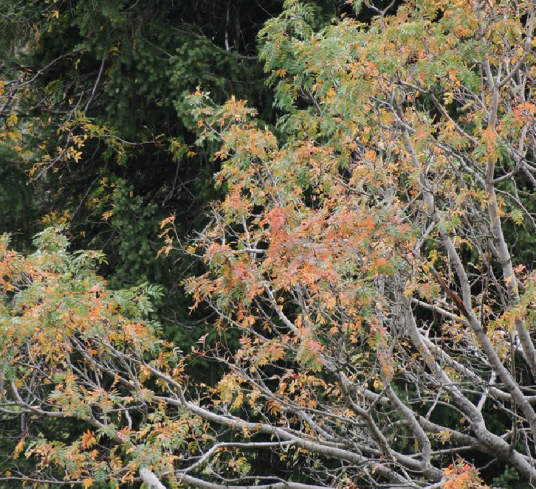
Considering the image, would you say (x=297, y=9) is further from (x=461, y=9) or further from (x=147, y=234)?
(x=147, y=234)

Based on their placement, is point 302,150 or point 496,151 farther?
point 302,150

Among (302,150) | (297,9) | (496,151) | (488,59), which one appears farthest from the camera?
(297,9)

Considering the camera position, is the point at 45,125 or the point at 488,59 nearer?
the point at 488,59

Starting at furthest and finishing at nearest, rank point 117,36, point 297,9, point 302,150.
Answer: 1. point 117,36
2. point 297,9
3. point 302,150

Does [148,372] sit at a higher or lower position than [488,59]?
lower

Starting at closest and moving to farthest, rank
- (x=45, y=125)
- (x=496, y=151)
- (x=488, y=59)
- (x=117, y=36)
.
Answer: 1. (x=496, y=151)
2. (x=488, y=59)
3. (x=117, y=36)
4. (x=45, y=125)

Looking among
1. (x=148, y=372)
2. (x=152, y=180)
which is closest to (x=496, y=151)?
(x=148, y=372)

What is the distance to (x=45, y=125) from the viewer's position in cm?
1045

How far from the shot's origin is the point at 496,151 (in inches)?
214

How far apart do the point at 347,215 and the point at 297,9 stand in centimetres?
249

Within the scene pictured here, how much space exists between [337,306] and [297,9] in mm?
2715

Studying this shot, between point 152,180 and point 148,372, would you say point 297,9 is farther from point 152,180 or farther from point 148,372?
point 152,180

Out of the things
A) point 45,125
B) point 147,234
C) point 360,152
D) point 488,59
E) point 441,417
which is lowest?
point 441,417

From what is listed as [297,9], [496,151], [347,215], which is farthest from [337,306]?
[297,9]
